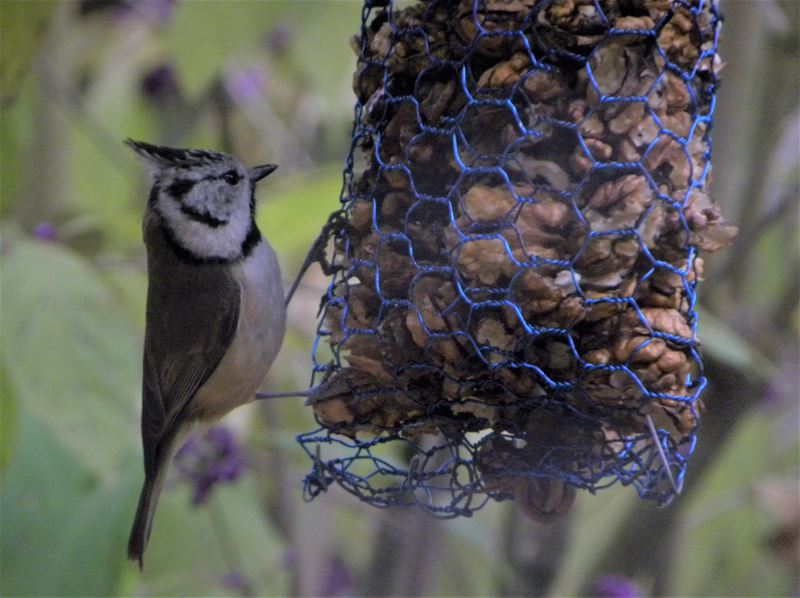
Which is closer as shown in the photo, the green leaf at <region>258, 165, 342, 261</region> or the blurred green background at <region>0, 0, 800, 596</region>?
the blurred green background at <region>0, 0, 800, 596</region>

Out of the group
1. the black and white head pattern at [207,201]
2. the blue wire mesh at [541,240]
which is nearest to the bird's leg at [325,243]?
the black and white head pattern at [207,201]

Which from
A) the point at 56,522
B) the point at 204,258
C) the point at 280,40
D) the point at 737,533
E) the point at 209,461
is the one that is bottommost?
the point at 737,533

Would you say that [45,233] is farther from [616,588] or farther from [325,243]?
[616,588]

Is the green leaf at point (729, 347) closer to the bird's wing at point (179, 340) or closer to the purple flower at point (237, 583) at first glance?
the bird's wing at point (179, 340)

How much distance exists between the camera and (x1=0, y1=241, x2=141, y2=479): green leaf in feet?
8.89

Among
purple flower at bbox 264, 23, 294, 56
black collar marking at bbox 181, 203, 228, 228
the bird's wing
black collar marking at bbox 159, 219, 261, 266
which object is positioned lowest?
the bird's wing

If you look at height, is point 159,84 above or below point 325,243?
above

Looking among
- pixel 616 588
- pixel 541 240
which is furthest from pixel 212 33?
pixel 616 588

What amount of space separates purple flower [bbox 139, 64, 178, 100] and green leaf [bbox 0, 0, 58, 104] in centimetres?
208

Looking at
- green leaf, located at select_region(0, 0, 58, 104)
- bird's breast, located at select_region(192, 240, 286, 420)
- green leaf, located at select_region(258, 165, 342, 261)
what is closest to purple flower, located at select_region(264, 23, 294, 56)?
green leaf, located at select_region(258, 165, 342, 261)

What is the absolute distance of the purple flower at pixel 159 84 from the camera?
4891 mm

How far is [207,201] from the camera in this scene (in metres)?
3.06

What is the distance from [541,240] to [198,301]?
4.10 feet

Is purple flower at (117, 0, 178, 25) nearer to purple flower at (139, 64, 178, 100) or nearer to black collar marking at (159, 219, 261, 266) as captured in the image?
purple flower at (139, 64, 178, 100)
